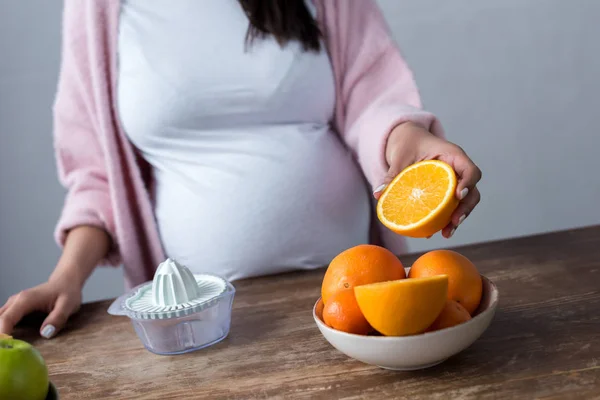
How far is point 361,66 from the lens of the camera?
44.6 inches

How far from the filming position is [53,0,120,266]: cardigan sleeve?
1125 mm

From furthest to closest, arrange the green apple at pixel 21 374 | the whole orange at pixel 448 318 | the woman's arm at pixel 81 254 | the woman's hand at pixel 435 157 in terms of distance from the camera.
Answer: the woman's arm at pixel 81 254
the woman's hand at pixel 435 157
the whole orange at pixel 448 318
the green apple at pixel 21 374

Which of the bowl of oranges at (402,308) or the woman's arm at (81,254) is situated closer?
the bowl of oranges at (402,308)

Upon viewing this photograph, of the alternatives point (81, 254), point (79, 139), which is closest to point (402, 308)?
point (81, 254)

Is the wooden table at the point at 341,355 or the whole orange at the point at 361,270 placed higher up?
the whole orange at the point at 361,270

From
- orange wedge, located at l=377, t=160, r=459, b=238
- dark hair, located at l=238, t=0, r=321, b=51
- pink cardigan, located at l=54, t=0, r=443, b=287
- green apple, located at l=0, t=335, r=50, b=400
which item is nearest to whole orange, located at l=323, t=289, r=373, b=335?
orange wedge, located at l=377, t=160, r=459, b=238

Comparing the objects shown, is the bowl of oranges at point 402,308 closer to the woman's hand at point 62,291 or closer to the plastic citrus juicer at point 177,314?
the plastic citrus juicer at point 177,314

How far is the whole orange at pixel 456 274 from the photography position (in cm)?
61

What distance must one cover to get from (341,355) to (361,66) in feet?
2.02

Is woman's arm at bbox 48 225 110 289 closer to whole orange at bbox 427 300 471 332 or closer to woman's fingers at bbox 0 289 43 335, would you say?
woman's fingers at bbox 0 289 43 335

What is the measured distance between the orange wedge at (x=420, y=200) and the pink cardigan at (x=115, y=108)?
35 cm

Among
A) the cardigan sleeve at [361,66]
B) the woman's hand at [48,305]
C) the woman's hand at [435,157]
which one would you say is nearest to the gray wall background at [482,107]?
the cardigan sleeve at [361,66]

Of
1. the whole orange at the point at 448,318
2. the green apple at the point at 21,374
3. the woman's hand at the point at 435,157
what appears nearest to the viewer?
the green apple at the point at 21,374

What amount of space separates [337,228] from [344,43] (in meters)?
0.33
